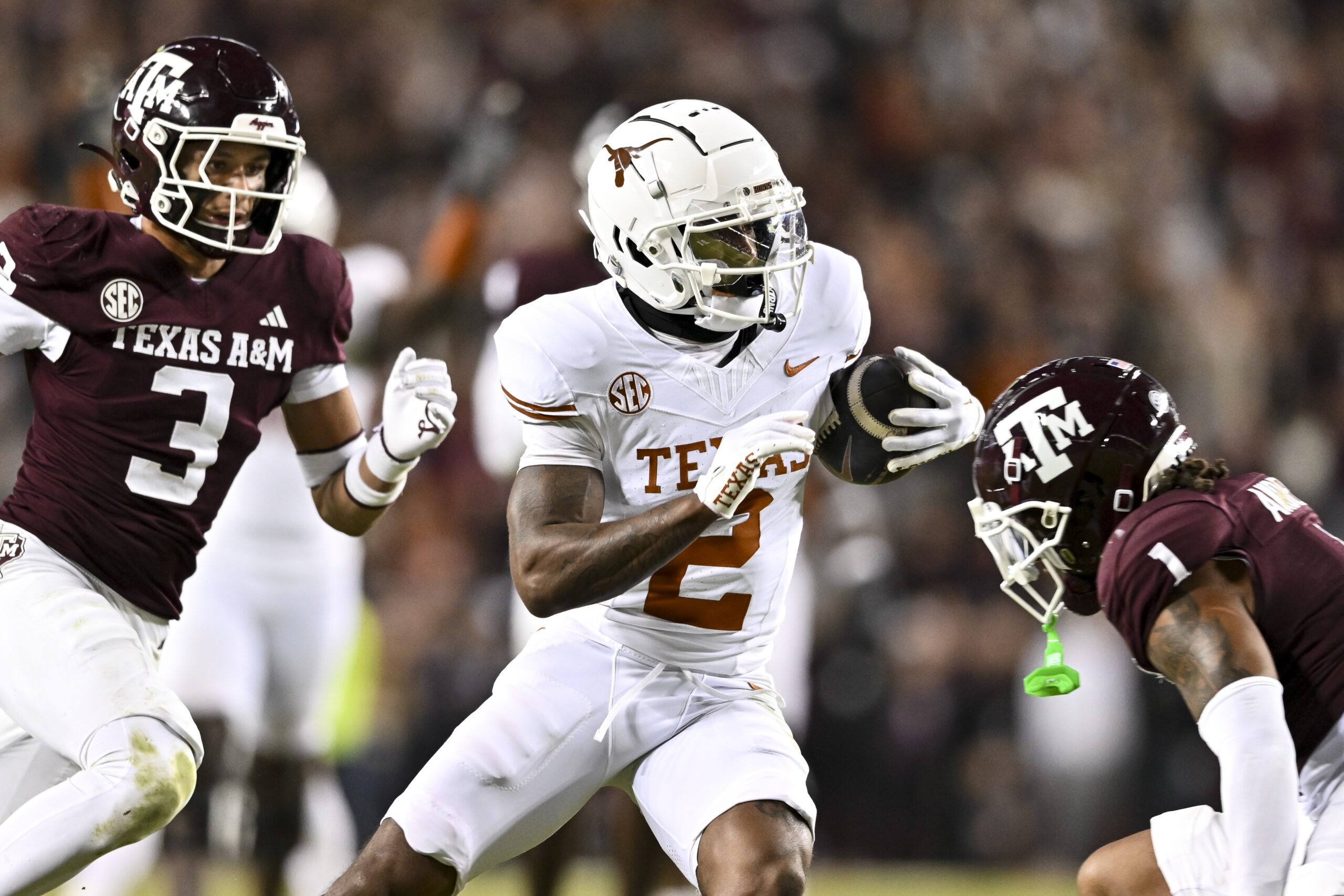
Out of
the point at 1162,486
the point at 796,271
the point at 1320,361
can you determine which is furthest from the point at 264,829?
the point at 1320,361

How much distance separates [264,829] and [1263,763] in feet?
10.2

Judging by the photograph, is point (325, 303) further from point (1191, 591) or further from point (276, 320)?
point (1191, 591)

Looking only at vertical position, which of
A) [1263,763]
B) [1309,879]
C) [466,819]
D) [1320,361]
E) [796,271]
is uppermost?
[796,271]

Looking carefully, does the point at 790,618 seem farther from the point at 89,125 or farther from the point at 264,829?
the point at 89,125

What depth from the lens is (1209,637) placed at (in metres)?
2.49

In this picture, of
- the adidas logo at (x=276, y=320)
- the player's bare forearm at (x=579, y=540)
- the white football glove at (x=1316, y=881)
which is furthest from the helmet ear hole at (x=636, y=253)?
the white football glove at (x=1316, y=881)

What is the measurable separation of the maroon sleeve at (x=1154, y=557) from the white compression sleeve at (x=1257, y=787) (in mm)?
206

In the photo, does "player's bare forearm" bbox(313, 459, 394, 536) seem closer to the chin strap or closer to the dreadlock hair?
the chin strap

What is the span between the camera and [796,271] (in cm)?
322

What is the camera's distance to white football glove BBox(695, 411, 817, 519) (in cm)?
277

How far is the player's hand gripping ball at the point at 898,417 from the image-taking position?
3082 millimetres

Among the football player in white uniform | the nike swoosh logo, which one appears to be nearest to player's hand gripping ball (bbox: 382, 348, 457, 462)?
the football player in white uniform

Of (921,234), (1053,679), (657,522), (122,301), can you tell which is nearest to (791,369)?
(657,522)

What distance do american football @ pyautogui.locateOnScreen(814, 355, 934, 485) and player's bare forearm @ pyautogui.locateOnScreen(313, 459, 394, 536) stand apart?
3.35ft
